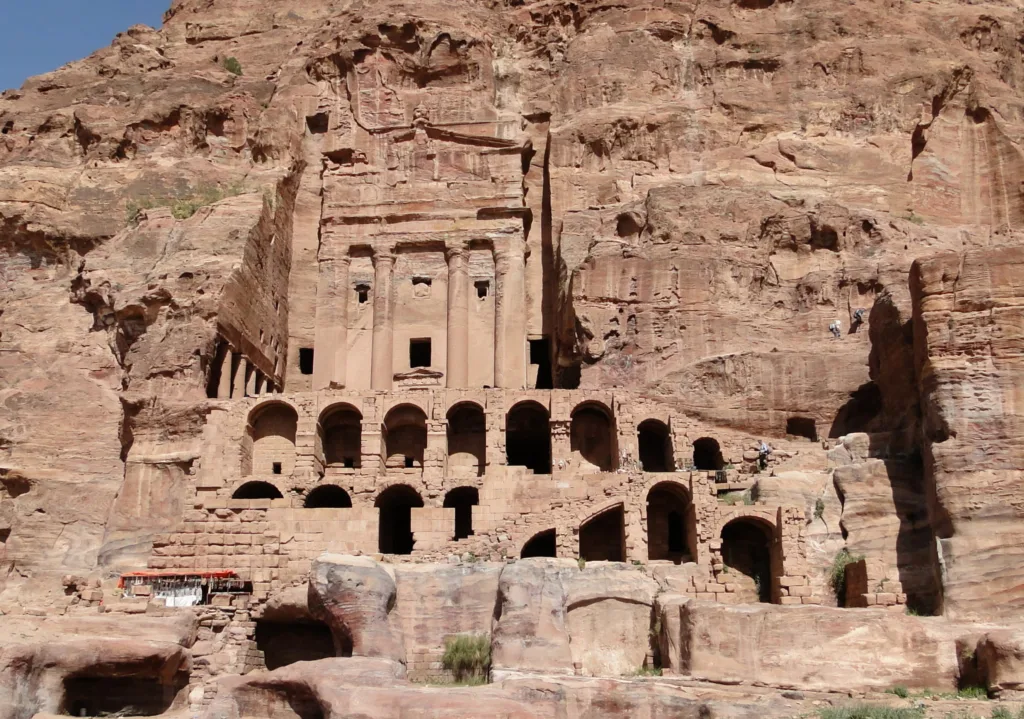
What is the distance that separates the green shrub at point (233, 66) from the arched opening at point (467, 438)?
22.2 meters

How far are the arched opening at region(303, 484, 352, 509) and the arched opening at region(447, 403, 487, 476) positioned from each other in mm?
3731

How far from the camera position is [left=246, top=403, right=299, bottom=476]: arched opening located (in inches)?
1551

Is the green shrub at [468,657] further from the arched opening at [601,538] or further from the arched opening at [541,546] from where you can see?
the arched opening at [601,538]

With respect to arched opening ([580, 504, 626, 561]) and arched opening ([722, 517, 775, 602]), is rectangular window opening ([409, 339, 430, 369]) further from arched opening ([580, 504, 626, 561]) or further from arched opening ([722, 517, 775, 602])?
arched opening ([722, 517, 775, 602])

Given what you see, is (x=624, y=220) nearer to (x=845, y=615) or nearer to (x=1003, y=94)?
(x=1003, y=94)

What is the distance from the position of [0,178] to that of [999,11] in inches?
1666

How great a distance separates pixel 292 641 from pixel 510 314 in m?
17.7

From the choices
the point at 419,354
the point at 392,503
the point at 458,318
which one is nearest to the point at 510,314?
the point at 458,318

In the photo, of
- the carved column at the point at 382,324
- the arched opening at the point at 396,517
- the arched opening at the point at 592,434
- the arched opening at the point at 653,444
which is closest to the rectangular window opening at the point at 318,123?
the carved column at the point at 382,324

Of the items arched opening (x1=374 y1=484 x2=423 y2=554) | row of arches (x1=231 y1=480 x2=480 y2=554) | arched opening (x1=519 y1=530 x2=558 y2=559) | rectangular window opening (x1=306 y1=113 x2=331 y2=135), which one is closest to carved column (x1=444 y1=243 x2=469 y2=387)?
arched opening (x1=374 y1=484 x2=423 y2=554)

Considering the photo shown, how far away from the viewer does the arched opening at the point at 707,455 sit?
38500 mm

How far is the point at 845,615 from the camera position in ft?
89.9

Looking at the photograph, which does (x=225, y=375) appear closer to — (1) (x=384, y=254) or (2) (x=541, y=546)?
(1) (x=384, y=254)

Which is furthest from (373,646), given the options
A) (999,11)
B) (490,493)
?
(999,11)
